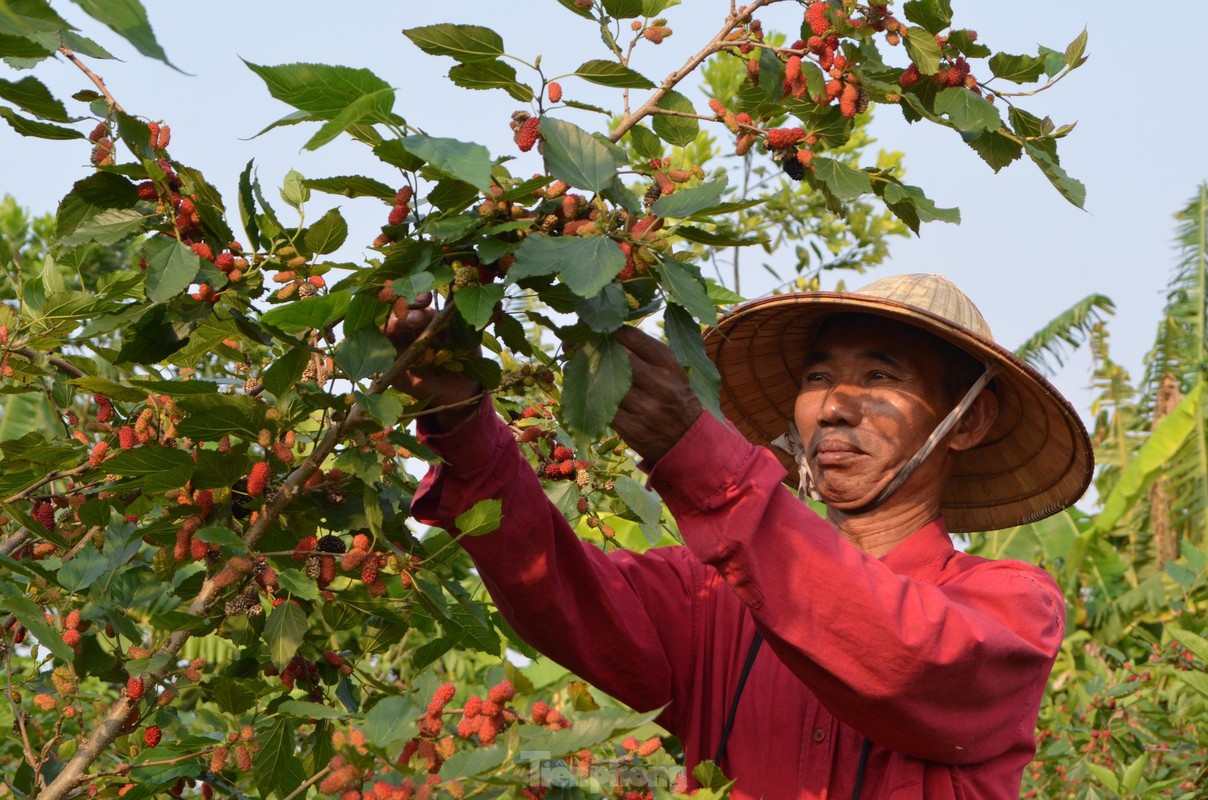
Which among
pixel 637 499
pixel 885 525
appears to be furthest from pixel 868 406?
pixel 637 499

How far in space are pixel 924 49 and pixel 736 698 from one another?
111 centimetres

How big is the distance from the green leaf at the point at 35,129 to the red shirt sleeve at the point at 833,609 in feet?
2.88

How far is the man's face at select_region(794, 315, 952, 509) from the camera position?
246 cm

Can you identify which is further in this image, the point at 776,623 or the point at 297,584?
the point at 776,623

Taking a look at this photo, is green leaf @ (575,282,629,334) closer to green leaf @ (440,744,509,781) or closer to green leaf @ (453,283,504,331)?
green leaf @ (453,283,504,331)

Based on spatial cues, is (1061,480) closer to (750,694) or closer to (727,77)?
(750,694)

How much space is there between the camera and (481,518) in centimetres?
181

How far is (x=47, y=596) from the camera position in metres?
1.91

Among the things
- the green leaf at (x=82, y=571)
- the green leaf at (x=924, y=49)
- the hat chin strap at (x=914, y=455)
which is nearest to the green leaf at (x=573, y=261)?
the green leaf at (x=924, y=49)

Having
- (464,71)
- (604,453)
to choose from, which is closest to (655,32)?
(464,71)

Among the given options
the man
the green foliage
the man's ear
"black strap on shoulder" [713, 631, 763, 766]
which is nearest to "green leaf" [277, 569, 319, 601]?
the green foliage

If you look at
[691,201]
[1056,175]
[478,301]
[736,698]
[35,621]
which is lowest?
[736,698]

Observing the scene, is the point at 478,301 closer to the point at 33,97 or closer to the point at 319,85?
the point at 319,85

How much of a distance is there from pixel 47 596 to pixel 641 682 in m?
1.02
